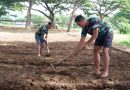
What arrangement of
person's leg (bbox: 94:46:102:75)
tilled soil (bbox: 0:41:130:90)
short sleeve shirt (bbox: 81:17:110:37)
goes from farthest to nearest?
1. person's leg (bbox: 94:46:102:75)
2. short sleeve shirt (bbox: 81:17:110:37)
3. tilled soil (bbox: 0:41:130:90)

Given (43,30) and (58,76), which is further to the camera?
(43,30)

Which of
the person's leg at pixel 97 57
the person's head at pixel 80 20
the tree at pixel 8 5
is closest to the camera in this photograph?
the person's head at pixel 80 20

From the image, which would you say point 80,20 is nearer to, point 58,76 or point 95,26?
point 95,26

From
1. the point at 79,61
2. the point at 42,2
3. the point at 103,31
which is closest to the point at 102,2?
the point at 42,2

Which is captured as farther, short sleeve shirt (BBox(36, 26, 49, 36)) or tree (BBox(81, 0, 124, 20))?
tree (BBox(81, 0, 124, 20))

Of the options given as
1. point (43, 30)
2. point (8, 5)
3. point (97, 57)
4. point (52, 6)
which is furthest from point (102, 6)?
point (97, 57)

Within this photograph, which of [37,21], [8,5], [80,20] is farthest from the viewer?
[37,21]

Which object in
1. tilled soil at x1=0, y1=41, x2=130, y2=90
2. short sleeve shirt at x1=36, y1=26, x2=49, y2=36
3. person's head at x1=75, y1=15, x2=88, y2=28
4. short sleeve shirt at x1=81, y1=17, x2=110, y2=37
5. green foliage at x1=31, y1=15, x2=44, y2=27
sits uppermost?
person's head at x1=75, y1=15, x2=88, y2=28

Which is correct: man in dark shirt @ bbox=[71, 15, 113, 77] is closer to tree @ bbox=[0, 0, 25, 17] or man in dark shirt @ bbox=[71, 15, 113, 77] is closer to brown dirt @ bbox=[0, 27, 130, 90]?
brown dirt @ bbox=[0, 27, 130, 90]

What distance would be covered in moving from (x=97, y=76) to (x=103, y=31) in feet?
3.49

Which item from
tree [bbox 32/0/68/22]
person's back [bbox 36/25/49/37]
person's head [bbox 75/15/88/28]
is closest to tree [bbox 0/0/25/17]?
tree [bbox 32/0/68/22]

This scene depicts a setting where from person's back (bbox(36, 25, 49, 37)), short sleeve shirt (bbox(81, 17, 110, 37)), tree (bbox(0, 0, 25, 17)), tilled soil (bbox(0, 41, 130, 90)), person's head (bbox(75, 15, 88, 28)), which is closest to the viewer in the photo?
tilled soil (bbox(0, 41, 130, 90))

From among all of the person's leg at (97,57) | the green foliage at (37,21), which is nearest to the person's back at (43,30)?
the person's leg at (97,57)

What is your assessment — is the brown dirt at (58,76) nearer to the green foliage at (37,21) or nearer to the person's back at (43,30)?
the person's back at (43,30)
